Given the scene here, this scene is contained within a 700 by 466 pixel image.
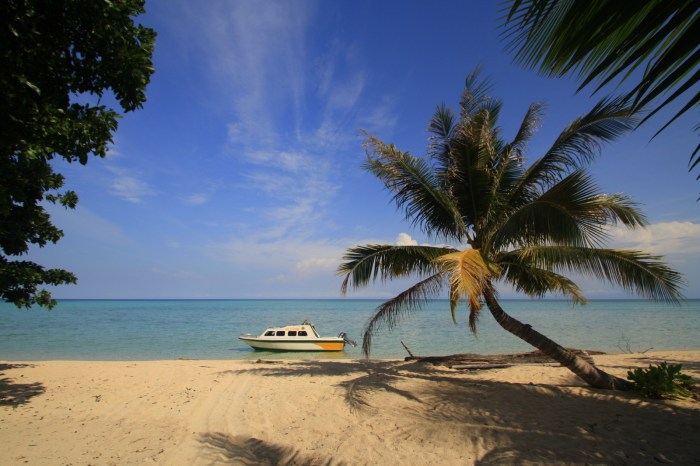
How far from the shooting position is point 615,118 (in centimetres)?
655

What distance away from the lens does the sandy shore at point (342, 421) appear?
4809mm

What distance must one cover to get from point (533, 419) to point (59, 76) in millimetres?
8727

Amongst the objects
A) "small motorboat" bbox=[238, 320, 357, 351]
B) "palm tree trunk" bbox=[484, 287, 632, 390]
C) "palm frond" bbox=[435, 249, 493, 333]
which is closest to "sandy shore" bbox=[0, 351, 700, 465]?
"palm tree trunk" bbox=[484, 287, 632, 390]

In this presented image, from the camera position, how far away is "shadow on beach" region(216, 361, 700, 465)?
15.3ft

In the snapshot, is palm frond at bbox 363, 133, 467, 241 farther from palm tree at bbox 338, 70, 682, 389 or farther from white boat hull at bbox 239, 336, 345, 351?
white boat hull at bbox 239, 336, 345, 351

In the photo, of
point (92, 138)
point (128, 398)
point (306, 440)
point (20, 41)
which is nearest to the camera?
point (20, 41)

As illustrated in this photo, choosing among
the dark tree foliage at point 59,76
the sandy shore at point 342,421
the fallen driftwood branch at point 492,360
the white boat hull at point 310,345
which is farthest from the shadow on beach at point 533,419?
the white boat hull at point 310,345

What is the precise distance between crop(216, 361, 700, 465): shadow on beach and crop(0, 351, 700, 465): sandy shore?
22mm

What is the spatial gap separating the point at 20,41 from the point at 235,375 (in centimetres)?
877

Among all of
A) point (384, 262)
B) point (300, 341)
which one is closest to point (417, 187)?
point (384, 262)

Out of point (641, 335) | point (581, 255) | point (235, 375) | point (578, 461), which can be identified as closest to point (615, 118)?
point (581, 255)

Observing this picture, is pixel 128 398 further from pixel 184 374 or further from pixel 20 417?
pixel 184 374

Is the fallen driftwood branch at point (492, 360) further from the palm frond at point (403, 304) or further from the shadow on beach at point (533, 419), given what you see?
the palm frond at point (403, 304)

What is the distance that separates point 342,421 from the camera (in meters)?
6.11
